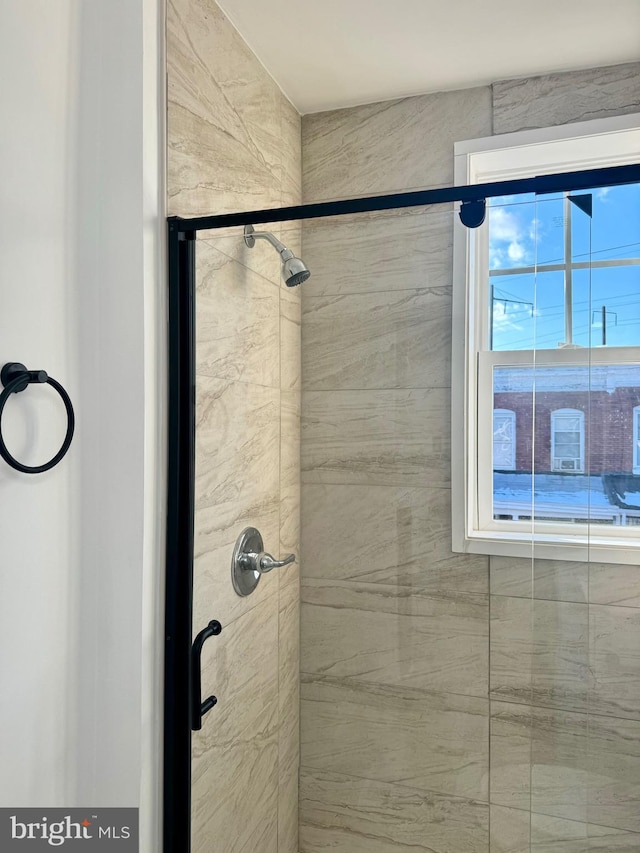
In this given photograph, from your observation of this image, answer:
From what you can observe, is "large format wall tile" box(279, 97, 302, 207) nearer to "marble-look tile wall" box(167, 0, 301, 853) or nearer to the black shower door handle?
"marble-look tile wall" box(167, 0, 301, 853)

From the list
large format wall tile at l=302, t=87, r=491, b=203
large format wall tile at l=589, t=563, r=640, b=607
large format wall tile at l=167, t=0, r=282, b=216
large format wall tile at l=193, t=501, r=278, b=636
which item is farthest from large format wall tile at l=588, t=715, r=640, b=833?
large format wall tile at l=302, t=87, r=491, b=203

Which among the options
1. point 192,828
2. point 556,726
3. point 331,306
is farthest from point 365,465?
point 192,828

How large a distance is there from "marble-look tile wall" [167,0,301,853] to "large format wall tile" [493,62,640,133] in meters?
1.00

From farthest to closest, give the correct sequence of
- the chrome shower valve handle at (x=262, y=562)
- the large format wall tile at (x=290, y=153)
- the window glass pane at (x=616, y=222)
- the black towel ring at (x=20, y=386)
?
the large format wall tile at (x=290, y=153) < the chrome shower valve handle at (x=262, y=562) < the window glass pane at (x=616, y=222) < the black towel ring at (x=20, y=386)

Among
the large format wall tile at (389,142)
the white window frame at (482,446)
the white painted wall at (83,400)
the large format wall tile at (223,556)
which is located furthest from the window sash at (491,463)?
the large format wall tile at (389,142)

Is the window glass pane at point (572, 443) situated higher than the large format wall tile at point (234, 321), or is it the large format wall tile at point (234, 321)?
the large format wall tile at point (234, 321)

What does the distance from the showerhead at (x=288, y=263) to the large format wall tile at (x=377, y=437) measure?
0.25m

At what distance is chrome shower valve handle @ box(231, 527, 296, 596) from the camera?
4.50 feet

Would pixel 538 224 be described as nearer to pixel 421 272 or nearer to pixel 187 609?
pixel 421 272

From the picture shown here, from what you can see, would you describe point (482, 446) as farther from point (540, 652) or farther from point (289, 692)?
point (289, 692)

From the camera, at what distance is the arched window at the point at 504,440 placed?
1224 millimetres

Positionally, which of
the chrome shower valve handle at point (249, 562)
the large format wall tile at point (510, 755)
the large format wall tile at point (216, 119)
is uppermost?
the large format wall tile at point (216, 119)

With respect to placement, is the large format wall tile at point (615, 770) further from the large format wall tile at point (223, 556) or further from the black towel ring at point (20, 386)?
the black towel ring at point (20, 386)

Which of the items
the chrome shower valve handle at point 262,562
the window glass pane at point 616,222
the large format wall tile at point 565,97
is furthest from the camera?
the large format wall tile at point 565,97
